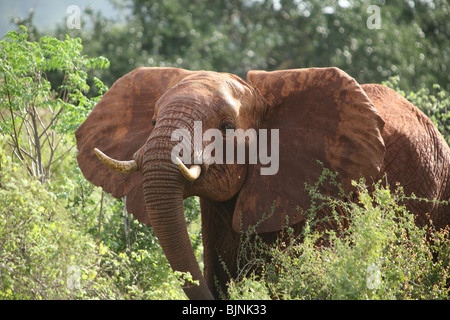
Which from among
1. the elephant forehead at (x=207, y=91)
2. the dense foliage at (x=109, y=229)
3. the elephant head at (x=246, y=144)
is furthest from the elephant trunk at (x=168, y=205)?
the elephant forehead at (x=207, y=91)

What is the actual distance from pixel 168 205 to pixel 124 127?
138 centimetres

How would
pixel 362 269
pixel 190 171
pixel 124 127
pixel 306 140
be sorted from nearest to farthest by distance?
pixel 362 269 → pixel 190 171 → pixel 306 140 → pixel 124 127

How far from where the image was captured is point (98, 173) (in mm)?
6348

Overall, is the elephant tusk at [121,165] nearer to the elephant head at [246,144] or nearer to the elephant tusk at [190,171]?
the elephant head at [246,144]

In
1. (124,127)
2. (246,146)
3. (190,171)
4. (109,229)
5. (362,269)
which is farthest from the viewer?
(109,229)

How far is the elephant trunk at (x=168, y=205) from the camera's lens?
512cm

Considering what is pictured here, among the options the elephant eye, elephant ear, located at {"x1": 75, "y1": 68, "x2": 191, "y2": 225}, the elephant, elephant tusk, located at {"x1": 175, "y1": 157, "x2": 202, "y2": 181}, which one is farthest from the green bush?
elephant ear, located at {"x1": 75, "y1": 68, "x2": 191, "y2": 225}

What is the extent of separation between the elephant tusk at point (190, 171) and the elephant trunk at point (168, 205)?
3.9 inches

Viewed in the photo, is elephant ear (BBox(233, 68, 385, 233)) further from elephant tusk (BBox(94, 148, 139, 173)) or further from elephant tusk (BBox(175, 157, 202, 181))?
elephant tusk (BBox(94, 148, 139, 173))

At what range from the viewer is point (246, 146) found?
5.67m

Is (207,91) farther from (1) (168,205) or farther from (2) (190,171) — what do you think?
(1) (168,205)

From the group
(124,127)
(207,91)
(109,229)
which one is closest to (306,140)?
(207,91)

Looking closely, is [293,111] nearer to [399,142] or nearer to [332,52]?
[399,142]

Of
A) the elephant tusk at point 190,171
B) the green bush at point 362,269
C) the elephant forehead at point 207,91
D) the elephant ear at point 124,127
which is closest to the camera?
the green bush at point 362,269
